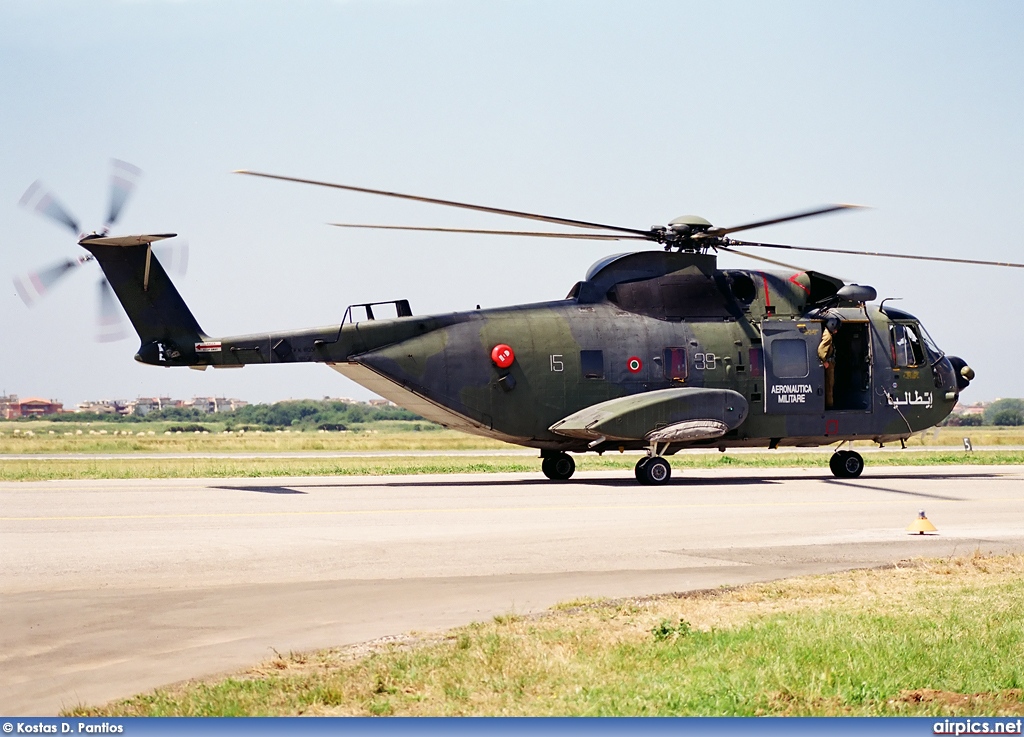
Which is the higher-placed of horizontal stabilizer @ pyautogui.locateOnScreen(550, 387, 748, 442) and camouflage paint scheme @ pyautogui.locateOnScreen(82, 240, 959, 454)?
camouflage paint scheme @ pyautogui.locateOnScreen(82, 240, 959, 454)

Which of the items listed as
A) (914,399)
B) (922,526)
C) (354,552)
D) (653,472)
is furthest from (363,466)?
(922,526)

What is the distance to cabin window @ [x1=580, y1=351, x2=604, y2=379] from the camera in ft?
82.3

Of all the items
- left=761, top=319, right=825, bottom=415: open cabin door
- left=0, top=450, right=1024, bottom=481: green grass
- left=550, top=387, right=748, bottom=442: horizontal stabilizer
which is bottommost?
left=0, top=450, right=1024, bottom=481: green grass

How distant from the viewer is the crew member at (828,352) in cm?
2589

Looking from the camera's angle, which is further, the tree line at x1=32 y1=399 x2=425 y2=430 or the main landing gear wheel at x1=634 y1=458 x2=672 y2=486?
the tree line at x1=32 y1=399 x2=425 y2=430

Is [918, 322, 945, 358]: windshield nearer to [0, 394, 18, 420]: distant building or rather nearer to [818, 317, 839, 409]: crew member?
[818, 317, 839, 409]: crew member

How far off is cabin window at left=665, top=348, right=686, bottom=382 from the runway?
2979 mm

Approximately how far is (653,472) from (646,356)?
9.17 ft

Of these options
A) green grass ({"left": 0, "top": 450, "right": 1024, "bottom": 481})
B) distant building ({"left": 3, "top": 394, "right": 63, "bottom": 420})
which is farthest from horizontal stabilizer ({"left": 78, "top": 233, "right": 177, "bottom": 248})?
distant building ({"left": 3, "top": 394, "right": 63, "bottom": 420})

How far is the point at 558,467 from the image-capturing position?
26172mm

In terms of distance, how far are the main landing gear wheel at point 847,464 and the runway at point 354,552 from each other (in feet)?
7.42

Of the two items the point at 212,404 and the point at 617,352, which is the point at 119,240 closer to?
the point at 617,352

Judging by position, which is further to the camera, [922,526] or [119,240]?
[119,240]

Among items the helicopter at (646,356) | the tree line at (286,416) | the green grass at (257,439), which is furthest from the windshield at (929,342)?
the tree line at (286,416)
